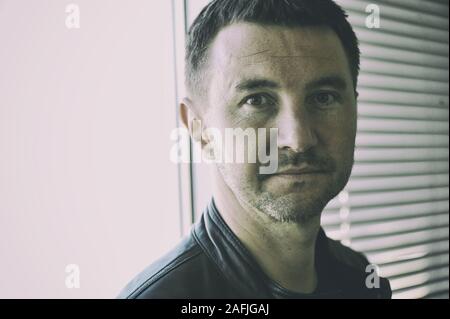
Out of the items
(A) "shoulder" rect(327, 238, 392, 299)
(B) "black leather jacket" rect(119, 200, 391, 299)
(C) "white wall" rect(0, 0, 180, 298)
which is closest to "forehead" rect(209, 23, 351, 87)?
(C) "white wall" rect(0, 0, 180, 298)

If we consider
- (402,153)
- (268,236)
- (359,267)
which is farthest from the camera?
(402,153)

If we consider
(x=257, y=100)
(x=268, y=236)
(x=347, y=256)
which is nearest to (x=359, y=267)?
(x=347, y=256)

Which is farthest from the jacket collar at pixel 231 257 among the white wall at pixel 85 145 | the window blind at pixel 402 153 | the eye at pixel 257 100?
the window blind at pixel 402 153

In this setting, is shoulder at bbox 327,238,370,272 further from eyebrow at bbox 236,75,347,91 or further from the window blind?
eyebrow at bbox 236,75,347,91

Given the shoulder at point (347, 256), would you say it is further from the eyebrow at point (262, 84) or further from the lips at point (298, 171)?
the eyebrow at point (262, 84)

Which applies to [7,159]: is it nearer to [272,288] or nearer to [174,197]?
[174,197]

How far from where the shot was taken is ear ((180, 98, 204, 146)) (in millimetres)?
1084

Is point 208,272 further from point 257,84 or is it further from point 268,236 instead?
point 257,84

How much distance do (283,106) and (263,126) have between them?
0.23ft

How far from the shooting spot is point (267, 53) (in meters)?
0.99

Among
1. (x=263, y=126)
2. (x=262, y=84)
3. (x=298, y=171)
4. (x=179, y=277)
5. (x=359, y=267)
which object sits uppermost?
(x=262, y=84)

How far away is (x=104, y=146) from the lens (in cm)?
110

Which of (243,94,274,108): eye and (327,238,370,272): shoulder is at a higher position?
(243,94,274,108): eye

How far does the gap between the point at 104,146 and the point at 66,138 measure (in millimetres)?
100
